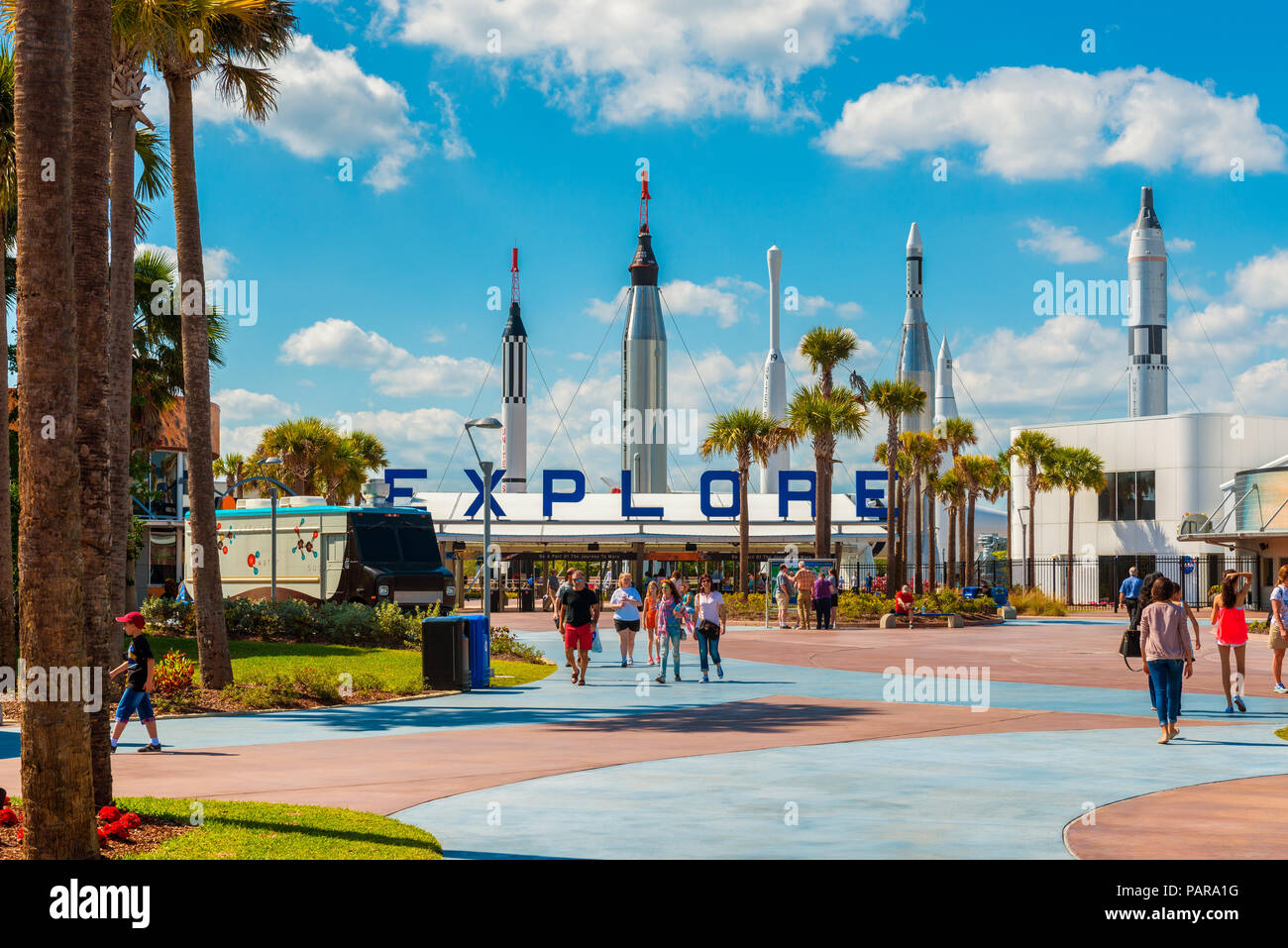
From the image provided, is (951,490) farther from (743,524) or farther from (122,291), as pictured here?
(122,291)

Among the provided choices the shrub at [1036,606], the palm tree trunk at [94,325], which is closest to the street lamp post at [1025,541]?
the shrub at [1036,606]

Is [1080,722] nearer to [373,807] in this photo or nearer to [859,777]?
[859,777]

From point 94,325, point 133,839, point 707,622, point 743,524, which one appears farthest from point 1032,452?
point 133,839

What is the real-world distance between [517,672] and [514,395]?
110 m

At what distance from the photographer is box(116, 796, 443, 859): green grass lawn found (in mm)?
7301

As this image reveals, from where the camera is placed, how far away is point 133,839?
7637 millimetres

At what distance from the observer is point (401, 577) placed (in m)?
32.2

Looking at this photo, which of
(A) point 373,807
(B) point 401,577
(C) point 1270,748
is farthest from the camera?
(B) point 401,577

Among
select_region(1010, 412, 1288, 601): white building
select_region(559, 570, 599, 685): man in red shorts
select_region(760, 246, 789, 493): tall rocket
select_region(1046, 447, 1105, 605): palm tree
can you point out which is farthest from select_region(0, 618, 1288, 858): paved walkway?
select_region(760, 246, 789, 493): tall rocket

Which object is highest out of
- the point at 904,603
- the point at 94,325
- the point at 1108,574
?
the point at 94,325

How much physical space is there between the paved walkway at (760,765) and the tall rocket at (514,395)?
109377 mm

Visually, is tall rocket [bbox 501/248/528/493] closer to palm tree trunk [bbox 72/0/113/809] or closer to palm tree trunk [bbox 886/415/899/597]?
palm tree trunk [bbox 886/415/899/597]
